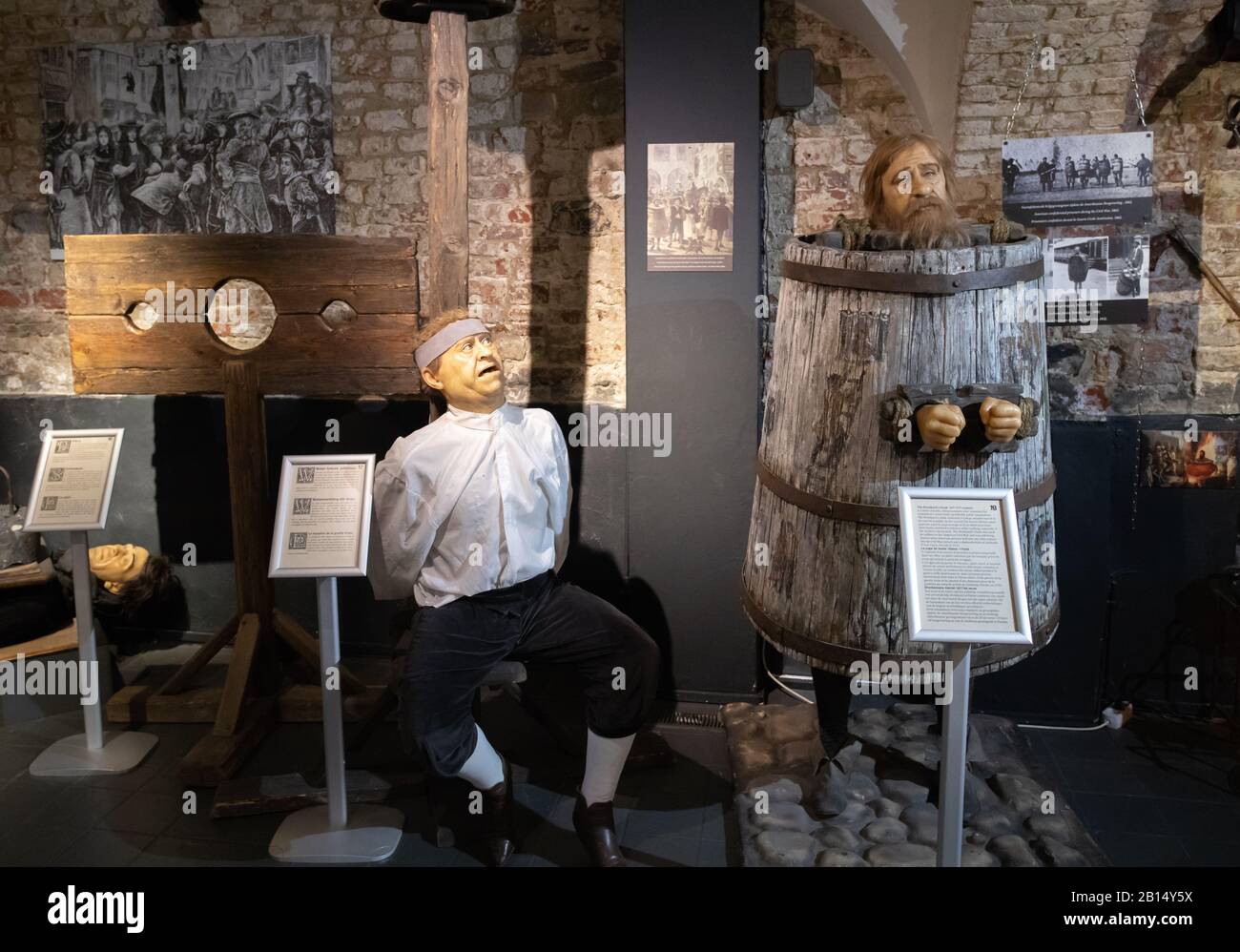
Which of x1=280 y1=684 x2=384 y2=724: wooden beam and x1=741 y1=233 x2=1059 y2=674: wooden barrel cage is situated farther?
x1=280 y1=684 x2=384 y2=724: wooden beam

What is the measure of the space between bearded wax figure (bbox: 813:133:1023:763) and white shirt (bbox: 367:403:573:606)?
1084 millimetres

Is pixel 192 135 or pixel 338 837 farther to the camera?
pixel 192 135

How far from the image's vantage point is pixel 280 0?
16.0 feet

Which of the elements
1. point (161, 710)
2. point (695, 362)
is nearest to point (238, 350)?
point (161, 710)

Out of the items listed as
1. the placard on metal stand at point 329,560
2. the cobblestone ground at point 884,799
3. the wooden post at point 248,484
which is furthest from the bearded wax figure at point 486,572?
the wooden post at point 248,484

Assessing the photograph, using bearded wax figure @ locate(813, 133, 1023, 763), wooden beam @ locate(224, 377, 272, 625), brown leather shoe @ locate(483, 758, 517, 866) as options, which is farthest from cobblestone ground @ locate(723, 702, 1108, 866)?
wooden beam @ locate(224, 377, 272, 625)

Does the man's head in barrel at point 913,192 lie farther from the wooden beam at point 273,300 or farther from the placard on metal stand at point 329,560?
the placard on metal stand at point 329,560

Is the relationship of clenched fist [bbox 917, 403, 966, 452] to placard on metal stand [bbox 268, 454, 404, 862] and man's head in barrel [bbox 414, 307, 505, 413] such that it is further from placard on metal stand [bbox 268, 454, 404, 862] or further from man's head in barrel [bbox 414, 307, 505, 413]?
placard on metal stand [bbox 268, 454, 404, 862]

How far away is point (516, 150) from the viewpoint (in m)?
4.77

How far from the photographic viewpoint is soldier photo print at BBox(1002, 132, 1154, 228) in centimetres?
420

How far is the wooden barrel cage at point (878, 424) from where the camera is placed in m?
3.14

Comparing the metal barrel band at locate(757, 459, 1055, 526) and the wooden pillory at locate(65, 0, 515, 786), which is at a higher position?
the wooden pillory at locate(65, 0, 515, 786)

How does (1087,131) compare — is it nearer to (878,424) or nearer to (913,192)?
(913,192)

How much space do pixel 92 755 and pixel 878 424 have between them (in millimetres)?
3196
